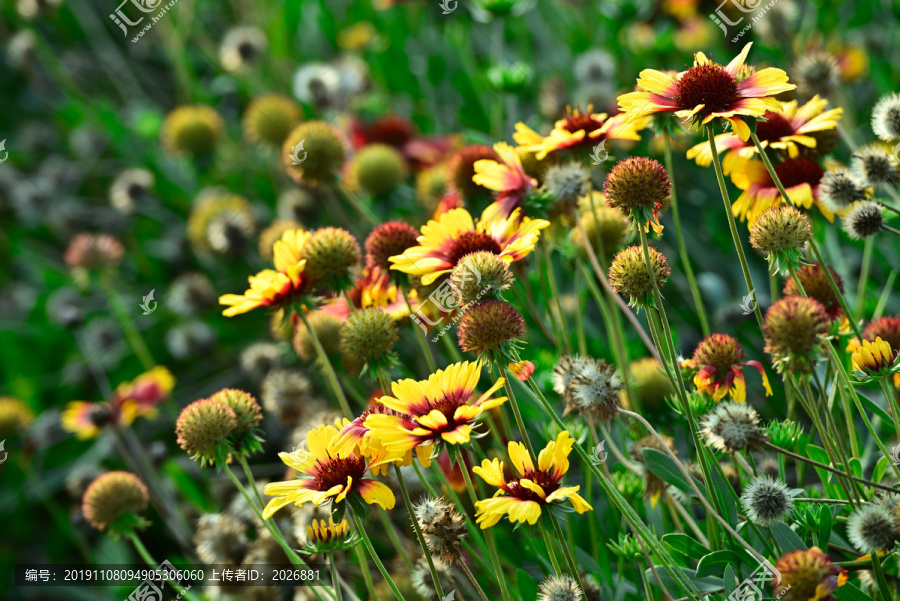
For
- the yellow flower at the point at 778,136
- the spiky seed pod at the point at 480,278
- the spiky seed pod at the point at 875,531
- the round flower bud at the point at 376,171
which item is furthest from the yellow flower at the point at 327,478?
the round flower bud at the point at 376,171

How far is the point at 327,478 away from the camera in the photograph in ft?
3.87

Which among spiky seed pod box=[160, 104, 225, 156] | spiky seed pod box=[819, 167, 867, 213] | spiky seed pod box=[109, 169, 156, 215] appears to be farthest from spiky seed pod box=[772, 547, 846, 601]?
spiky seed pod box=[109, 169, 156, 215]

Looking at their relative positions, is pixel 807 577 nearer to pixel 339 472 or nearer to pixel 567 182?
pixel 339 472

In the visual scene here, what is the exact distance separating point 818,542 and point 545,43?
3000 millimetres

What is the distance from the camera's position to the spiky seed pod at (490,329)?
3.69ft

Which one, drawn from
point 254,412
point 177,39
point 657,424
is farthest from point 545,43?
point 254,412

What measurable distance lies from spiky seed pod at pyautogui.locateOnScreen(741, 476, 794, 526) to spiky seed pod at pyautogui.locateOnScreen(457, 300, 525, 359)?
1.36 feet

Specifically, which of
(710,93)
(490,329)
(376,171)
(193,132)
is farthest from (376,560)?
(193,132)

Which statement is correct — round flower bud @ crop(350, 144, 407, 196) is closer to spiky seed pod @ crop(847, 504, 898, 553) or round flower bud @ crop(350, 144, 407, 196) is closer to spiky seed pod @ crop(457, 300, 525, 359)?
spiky seed pod @ crop(457, 300, 525, 359)

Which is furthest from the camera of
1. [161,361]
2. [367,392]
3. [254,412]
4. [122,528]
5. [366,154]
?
[161,361]

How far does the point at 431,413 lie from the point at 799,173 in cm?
87

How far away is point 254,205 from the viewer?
3391mm

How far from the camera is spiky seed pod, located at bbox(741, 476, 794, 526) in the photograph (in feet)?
3.58

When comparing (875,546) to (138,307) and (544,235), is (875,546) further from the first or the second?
(138,307)
